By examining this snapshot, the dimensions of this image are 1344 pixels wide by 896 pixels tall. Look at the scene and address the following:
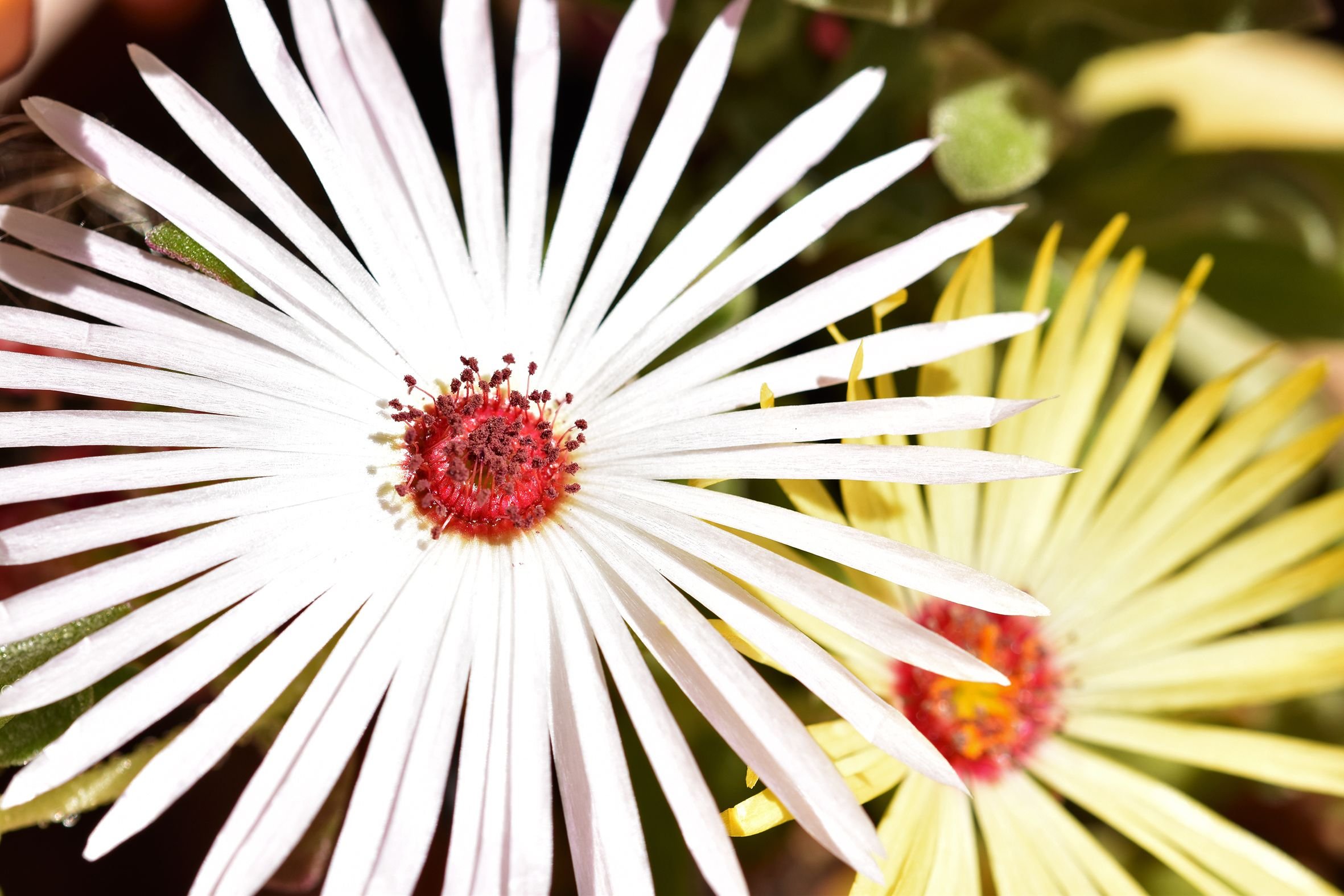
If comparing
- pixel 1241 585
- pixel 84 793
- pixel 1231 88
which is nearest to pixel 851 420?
pixel 1241 585

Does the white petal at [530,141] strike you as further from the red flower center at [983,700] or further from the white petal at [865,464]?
the red flower center at [983,700]

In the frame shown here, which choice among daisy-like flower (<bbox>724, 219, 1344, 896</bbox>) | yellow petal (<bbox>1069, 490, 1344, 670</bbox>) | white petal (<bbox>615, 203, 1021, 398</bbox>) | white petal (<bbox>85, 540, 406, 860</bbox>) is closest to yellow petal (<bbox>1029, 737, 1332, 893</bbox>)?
daisy-like flower (<bbox>724, 219, 1344, 896</bbox>)

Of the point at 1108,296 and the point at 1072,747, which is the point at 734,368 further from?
the point at 1072,747

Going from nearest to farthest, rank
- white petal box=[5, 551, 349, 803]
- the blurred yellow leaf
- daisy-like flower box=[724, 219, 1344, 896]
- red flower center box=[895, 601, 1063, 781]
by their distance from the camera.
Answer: white petal box=[5, 551, 349, 803] < daisy-like flower box=[724, 219, 1344, 896] < red flower center box=[895, 601, 1063, 781] < the blurred yellow leaf

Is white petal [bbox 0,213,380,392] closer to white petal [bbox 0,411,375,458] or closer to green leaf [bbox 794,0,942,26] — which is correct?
white petal [bbox 0,411,375,458]

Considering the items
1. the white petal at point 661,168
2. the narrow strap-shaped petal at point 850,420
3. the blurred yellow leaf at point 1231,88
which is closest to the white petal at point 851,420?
the narrow strap-shaped petal at point 850,420

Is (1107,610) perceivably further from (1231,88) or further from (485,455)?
(1231,88)

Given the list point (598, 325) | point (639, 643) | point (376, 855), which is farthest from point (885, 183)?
point (376, 855)
